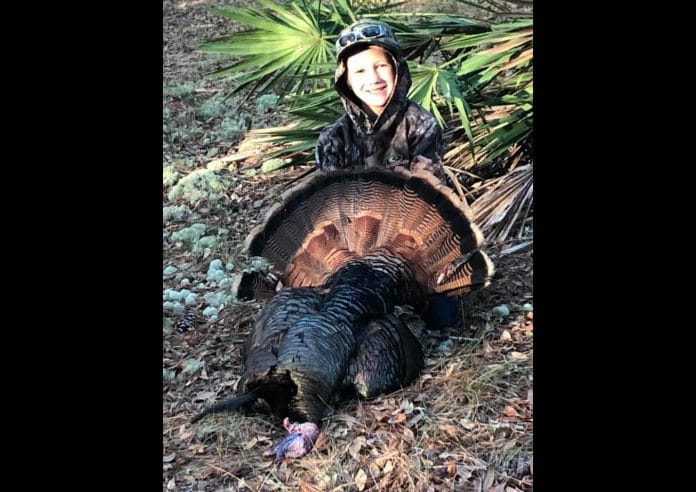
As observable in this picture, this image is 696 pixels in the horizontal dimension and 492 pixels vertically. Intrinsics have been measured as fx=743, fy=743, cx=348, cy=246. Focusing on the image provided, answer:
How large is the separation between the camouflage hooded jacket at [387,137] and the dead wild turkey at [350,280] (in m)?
0.25

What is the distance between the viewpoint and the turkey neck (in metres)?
3.60

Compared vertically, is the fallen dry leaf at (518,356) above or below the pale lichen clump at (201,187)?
below

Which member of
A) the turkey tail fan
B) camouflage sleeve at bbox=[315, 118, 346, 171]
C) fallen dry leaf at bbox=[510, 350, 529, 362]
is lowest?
fallen dry leaf at bbox=[510, 350, 529, 362]

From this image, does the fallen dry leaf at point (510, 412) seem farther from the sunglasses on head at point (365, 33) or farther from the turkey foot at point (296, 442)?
the sunglasses on head at point (365, 33)

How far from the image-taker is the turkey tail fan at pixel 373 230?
12.4ft

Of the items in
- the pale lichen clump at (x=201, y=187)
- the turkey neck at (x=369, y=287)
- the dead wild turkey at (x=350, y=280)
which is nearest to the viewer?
the dead wild turkey at (x=350, y=280)

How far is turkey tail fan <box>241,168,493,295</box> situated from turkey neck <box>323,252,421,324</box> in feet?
0.17

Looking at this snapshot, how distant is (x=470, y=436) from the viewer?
3365 mm

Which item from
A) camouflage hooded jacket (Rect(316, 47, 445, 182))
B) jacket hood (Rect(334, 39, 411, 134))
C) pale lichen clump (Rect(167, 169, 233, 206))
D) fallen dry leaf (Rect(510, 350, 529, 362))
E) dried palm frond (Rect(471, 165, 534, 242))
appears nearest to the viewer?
fallen dry leaf (Rect(510, 350, 529, 362))

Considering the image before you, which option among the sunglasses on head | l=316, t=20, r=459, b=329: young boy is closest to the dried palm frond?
l=316, t=20, r=459, b=329: young boy

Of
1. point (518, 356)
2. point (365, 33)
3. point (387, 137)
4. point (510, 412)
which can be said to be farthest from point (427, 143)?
point (510, 412)

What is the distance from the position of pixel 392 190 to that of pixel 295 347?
1003 mm

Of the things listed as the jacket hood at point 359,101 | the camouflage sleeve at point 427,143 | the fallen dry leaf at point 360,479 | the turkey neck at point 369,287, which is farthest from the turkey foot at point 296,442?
the jacket hood at point 359,101

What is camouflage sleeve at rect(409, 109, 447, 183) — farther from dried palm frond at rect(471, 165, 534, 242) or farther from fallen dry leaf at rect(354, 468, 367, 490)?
fallen dry leaf at rect(354, 468, 367, 490)
